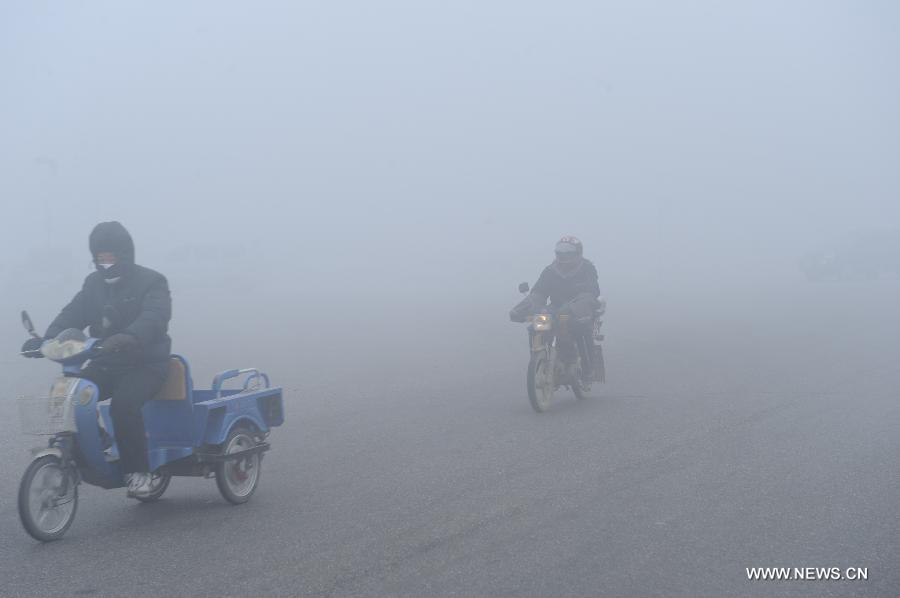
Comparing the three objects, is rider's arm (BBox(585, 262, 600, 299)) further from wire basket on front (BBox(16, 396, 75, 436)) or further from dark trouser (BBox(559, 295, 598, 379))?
wire basket on front (BBox(16, 396, 75, 436))

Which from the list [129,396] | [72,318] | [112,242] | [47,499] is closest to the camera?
[47,499]

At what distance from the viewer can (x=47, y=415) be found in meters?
6.23

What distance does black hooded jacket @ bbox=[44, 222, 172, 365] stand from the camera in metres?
6.69

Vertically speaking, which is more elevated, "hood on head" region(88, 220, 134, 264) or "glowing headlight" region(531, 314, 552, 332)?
"hood on head" region(88, 220, 134, 264)

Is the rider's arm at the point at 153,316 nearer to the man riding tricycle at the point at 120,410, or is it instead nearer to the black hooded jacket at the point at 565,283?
the man riding tricycle at the point at 120,410

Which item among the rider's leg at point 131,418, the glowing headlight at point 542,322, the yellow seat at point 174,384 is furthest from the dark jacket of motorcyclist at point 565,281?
the rider's leg at point 131,418

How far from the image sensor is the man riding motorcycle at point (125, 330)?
21.3 feet

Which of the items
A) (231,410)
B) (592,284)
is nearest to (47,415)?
(231,410)

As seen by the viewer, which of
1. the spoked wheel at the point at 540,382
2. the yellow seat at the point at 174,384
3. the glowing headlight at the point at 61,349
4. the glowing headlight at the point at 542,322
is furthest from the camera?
the glowing headlight at the point at 542,322

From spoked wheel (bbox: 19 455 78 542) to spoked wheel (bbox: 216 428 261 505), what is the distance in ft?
3.31

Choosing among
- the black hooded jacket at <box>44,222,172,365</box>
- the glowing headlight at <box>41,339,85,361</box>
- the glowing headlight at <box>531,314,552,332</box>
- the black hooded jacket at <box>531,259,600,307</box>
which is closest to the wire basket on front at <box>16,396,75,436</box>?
the glowing headlight at <box>41,339,85,361</box>

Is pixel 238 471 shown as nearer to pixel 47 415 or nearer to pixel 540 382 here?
pixel 47 415

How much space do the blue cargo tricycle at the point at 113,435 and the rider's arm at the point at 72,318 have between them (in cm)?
16

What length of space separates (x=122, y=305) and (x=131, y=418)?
809mm
